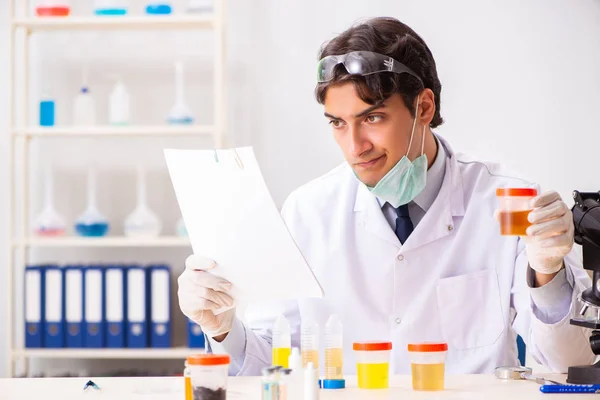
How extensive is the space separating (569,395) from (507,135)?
7.05ft

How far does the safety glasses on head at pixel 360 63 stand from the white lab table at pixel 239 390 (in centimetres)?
68

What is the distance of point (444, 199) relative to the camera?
1.85m

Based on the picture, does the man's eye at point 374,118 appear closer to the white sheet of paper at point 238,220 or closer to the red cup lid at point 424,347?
the white sheet of paper at point 238,220

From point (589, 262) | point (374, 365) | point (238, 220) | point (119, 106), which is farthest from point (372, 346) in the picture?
point (119, 106)

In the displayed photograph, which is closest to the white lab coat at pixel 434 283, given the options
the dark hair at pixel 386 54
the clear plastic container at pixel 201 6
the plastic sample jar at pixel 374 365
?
the dark hair at pixel 386 54

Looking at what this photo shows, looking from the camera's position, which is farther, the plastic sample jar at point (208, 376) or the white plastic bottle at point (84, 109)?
the white plastic bottle at point (84, 109)

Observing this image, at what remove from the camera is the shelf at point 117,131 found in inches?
122

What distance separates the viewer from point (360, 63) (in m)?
1.72

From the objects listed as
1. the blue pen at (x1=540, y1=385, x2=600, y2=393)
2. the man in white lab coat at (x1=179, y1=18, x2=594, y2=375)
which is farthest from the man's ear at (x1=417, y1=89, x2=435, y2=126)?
the blue pen at (x1=540, y1=385, x2=600, y2=393)

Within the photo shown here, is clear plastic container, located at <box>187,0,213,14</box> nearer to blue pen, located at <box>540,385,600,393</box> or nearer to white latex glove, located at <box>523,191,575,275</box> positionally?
white latex glove, located at <box>523,191,575,275</box>

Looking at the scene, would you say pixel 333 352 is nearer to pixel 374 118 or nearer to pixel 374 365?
pixel 374 365

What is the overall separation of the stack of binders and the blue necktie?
57.4 inches

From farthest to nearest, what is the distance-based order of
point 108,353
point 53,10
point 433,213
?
point 53,10 < point 108,353 < point 433,213

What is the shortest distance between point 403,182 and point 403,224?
0.36 ft
